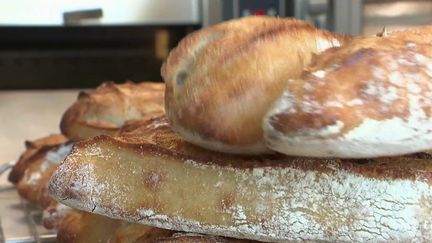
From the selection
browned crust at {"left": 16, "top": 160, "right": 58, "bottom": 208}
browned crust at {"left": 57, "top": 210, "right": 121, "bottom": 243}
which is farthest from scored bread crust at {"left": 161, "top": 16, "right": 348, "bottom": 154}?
browned crust at {"left": 16, "top": 160, "right": 58, "bottom": 208}

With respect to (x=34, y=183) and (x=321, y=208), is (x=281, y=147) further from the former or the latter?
(x=34, y=183)

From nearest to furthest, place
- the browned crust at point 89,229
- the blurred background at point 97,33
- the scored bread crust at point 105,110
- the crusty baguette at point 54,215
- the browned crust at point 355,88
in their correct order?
the browned crust at point 355,88, the browned crust at point 89,229, the crusty baguette at point 54,215, the scored bread crust at point 105,110, the blurred background at point 97,33

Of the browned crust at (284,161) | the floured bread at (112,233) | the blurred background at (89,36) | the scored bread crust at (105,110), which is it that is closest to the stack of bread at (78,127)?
the scored bread crust at (105,110)

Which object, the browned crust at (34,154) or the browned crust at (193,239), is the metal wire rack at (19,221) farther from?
the browned crust at (193,239)

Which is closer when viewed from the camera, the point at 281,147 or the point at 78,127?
the point at 281,147

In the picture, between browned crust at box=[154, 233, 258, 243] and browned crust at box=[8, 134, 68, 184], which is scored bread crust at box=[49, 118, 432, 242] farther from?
browned crust at box=[8, 134, 68, 184]

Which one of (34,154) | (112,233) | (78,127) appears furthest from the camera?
(34,154)

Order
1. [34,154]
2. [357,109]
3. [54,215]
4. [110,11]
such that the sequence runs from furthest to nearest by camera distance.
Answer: [110,11] → [34,154] → [54,215] → [357,109]

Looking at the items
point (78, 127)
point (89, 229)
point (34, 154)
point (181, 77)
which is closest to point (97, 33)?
point (34, 154)
